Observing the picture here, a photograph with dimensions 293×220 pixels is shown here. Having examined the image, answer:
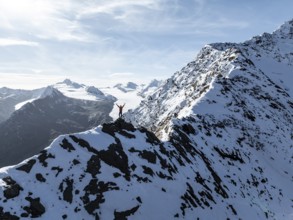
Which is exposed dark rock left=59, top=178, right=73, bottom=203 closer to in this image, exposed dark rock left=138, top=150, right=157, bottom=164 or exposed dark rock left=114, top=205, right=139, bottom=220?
exposed dark rock left=114, top=205, right=139, bottom=220

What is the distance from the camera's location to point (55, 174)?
107 feet

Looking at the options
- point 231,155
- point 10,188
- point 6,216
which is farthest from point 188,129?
point 6,216

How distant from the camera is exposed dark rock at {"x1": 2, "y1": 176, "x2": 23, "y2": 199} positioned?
93.2 ft

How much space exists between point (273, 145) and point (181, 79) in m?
95.2

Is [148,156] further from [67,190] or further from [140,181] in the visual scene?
[67,190]

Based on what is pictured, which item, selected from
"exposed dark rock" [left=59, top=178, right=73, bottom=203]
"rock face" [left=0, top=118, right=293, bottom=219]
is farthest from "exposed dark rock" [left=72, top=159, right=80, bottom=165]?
"exposed dark rock" [left=59, top=178, right=73, bottom=203]

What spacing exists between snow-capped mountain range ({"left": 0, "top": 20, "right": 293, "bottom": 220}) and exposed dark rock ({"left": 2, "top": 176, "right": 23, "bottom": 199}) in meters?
0.08

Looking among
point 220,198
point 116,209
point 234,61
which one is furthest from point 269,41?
point 116,209

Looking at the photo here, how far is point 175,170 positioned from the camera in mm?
42438

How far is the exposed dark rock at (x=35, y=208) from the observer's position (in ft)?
92.3

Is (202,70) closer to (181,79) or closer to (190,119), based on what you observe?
(181,79)

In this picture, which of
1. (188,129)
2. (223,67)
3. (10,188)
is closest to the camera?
(10,188)

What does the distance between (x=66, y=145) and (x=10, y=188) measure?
8326 mm

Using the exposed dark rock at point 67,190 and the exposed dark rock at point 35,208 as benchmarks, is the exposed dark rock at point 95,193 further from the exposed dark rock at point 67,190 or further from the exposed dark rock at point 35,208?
the exposed dark rock at point 35,208
